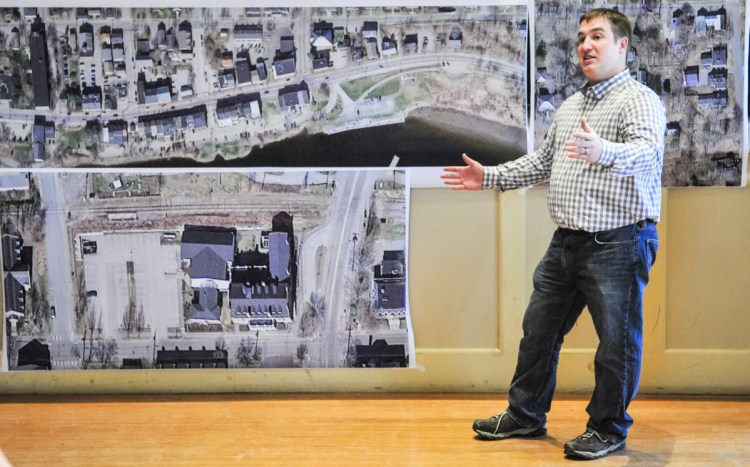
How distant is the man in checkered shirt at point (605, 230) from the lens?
250 centimetres

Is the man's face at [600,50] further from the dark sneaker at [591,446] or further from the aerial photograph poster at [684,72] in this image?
the dark sneaker at [591,446]

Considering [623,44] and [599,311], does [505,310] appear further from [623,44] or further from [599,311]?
[623,44]

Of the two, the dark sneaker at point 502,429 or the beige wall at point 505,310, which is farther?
the beige wall at point 505,310

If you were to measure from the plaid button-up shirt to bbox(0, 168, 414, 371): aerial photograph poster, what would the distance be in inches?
32.7

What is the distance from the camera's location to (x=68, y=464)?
8.61ft

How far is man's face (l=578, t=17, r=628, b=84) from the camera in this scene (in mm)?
2529

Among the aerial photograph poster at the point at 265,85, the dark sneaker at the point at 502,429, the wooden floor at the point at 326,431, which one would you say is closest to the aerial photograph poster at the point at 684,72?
the aerial photograph poster at the point at 265,85

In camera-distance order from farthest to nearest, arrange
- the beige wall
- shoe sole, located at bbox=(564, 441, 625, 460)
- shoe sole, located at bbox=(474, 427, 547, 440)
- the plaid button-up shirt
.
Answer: the beige wall < shoe sole, located at bbox=(474, 427, 547, 440) < shoe sole, located at bbox=(564, 441, 625, 460) < the plaid button-up shirt

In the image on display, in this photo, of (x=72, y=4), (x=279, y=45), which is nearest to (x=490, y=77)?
(x=279, y=45)

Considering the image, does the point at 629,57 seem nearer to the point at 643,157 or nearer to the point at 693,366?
the point at 643,157

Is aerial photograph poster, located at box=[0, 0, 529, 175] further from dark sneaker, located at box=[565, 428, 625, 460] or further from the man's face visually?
dark sneaker, located at box=[565, 428, 625, 460]

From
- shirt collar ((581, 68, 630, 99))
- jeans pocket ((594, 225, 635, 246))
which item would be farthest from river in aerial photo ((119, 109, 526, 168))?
jeans pocket ((594, 225, 635, 246))

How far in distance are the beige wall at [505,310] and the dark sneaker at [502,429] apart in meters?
0.52

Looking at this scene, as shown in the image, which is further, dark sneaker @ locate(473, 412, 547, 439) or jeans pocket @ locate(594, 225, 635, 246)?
dark sneaker @ locate(473, 412, 547, 439)
